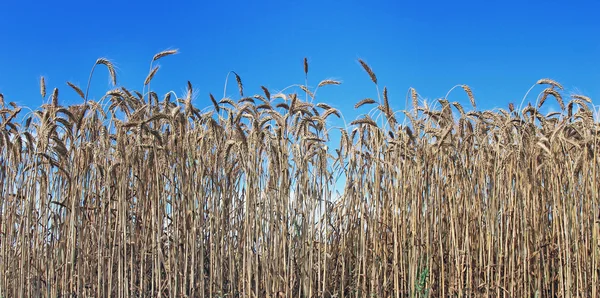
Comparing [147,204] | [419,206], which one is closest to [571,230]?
[419,206]

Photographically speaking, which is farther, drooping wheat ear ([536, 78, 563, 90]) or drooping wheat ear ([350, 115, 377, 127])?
drooping wheat ear ([536, 78, 563, 90])

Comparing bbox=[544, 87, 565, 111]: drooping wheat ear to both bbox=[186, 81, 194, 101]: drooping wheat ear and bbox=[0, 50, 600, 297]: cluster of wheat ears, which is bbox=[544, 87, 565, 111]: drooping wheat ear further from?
bbox=[186, 81, 194, 101]: drooping wheat ear

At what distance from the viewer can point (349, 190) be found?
184 inches

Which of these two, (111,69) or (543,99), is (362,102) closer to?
(543,99)

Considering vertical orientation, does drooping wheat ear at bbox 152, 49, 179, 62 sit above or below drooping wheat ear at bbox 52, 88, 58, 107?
above

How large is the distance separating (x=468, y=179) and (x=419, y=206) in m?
0.45

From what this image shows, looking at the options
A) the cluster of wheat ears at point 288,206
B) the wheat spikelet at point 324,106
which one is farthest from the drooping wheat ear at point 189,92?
the wheat spikelet at point 324,106

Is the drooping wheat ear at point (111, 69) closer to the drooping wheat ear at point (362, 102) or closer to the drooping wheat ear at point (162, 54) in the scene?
the drooping wheat ear at point (162, 54)

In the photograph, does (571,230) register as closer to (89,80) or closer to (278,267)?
(278,267)

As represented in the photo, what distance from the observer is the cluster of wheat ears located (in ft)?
13.9

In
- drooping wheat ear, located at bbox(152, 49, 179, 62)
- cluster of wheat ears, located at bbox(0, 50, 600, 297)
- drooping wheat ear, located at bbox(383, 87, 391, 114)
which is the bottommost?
cluster of wheat ears, located at bbox(0, 50, 600, 297)

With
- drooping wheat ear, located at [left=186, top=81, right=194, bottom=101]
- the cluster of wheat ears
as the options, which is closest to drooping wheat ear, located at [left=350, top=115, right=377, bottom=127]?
the cluster of wheat ears

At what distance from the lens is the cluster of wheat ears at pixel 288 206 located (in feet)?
13.9

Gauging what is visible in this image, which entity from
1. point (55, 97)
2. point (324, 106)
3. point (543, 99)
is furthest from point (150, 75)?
point (543, 99)
